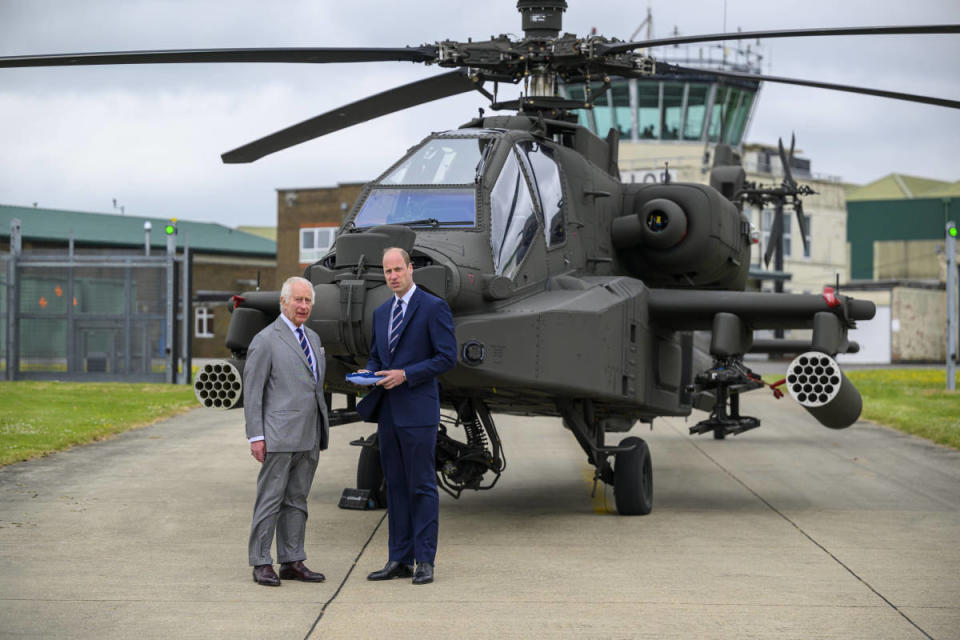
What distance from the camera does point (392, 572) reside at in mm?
7754

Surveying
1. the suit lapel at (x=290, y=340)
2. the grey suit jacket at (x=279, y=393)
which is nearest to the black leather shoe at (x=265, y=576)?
the grey suit jacket at (x=279, y=393)

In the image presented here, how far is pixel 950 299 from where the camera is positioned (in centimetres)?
2739

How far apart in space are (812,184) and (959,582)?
188 feet

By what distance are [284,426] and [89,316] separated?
78.5 feet

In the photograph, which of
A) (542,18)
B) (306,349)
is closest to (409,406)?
(306,349)

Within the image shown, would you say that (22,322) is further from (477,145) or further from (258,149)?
(477,145)

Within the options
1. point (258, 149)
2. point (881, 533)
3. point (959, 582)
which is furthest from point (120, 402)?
point (959, 582)

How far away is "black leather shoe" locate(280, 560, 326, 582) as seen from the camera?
7695 millimetres

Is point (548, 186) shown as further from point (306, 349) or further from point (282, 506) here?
point (282, 506)

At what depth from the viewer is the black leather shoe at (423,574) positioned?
25.0ft

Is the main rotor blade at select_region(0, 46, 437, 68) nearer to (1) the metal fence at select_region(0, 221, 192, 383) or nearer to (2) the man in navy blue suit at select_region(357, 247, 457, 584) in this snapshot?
(2) the man in navy blue suit at select_region(357, 247, 457, 584)

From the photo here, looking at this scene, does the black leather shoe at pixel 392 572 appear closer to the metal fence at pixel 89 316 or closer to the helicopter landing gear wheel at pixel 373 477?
the helicopter landing gear wheel at pixel 373 477

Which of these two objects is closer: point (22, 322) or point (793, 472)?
point (793, 472)

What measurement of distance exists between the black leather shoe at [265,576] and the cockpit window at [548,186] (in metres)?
4.05
